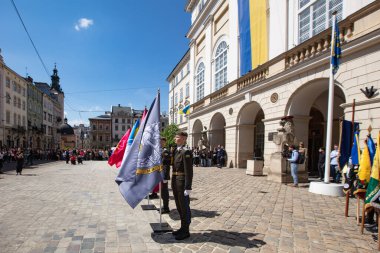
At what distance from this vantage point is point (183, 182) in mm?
4840

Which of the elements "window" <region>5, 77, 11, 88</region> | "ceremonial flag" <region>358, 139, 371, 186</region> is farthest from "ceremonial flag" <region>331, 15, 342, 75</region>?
"window" <region>5, 77, 11, 88</region>

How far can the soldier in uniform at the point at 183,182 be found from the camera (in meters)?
4.70

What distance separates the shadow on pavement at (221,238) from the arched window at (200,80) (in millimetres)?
22145

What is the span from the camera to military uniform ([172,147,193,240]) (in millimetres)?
4707

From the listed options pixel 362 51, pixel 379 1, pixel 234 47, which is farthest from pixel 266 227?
pixel 234 47

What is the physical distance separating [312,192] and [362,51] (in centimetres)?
500

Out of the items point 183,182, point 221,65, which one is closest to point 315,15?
point 221,65

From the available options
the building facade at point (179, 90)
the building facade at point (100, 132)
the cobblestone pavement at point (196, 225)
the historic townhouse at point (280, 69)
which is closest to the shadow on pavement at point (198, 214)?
the cobblestone pavement at point (196, 225)

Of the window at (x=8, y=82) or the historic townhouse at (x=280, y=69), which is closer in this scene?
the historic townhouse at (x=280, y=69)

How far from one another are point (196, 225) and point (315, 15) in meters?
11.0

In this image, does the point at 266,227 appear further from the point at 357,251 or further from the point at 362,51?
the point at 362,51

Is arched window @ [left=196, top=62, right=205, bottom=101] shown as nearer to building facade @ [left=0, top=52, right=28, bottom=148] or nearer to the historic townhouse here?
the historic townhouse

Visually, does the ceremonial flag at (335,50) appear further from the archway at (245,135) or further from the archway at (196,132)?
the archway at (196,132)

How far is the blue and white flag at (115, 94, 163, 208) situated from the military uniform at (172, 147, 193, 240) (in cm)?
33
